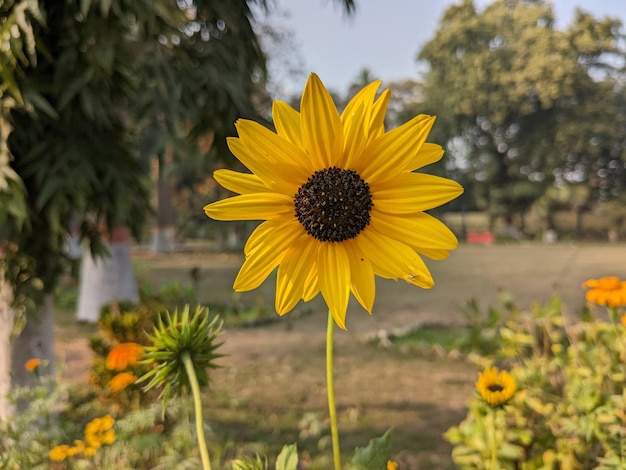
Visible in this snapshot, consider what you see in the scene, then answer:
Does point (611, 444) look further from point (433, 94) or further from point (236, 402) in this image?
point (433, 94)

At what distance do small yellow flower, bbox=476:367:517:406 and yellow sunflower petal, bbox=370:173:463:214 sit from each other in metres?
0.73

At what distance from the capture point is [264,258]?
0.67 m

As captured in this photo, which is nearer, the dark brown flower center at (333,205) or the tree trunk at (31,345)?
the dark brown flower center at (333,205)

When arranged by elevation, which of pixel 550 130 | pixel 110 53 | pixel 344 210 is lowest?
pixel 344 210

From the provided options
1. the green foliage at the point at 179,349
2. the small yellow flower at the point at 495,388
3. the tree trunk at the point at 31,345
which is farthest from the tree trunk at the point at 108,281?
the green foliage at the point at 179,349

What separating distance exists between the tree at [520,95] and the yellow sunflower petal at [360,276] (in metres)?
26.7

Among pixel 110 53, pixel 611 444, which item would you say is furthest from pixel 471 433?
pixel 110 53

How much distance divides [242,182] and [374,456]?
1.51 feet

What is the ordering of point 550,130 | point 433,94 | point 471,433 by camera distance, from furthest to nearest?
point 433,94 < point 550,130 < point 471,433

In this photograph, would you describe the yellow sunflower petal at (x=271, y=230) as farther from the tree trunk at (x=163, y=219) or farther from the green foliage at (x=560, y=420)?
the tree trunk at (x=163, y=219)

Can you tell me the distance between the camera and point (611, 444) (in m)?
1.67

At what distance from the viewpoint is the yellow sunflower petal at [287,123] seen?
670mm

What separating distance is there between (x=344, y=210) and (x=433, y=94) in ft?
94.4

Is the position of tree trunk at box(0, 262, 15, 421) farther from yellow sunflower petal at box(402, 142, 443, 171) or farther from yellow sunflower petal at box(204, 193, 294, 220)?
yellow sunflower petal at box(402, 142, 443, 171)
